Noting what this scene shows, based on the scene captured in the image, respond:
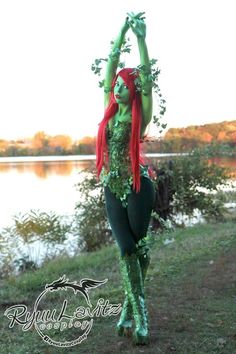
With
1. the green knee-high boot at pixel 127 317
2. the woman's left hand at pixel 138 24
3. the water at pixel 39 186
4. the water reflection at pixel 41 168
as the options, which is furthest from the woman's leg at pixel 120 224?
the water reflection at pixel 41 168

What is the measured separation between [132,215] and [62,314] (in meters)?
1.28

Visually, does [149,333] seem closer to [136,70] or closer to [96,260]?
[136,70]

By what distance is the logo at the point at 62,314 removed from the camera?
3824 millimetres

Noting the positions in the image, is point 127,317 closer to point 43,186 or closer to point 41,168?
point 43,186

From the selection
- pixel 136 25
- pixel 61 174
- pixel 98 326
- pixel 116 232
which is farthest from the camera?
pixel 61 174

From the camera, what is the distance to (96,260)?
22.8ft

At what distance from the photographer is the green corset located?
11.3 feet

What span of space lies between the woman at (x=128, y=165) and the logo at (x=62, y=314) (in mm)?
581

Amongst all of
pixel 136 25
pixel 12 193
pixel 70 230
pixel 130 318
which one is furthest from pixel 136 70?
pixel 12 193

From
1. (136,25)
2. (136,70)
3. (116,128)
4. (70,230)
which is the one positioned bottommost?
(70,230)

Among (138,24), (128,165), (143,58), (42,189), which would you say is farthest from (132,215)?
(42,189)

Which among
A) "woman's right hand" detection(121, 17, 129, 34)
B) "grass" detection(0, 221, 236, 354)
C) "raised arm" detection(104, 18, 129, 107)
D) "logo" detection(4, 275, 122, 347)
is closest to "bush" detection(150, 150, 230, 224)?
"grass" detection(0, 221, 236, 354)

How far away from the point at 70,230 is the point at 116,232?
18.4 ft

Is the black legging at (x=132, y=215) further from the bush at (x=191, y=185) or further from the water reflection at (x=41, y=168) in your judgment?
the water reflection at (x=41, y=168)
